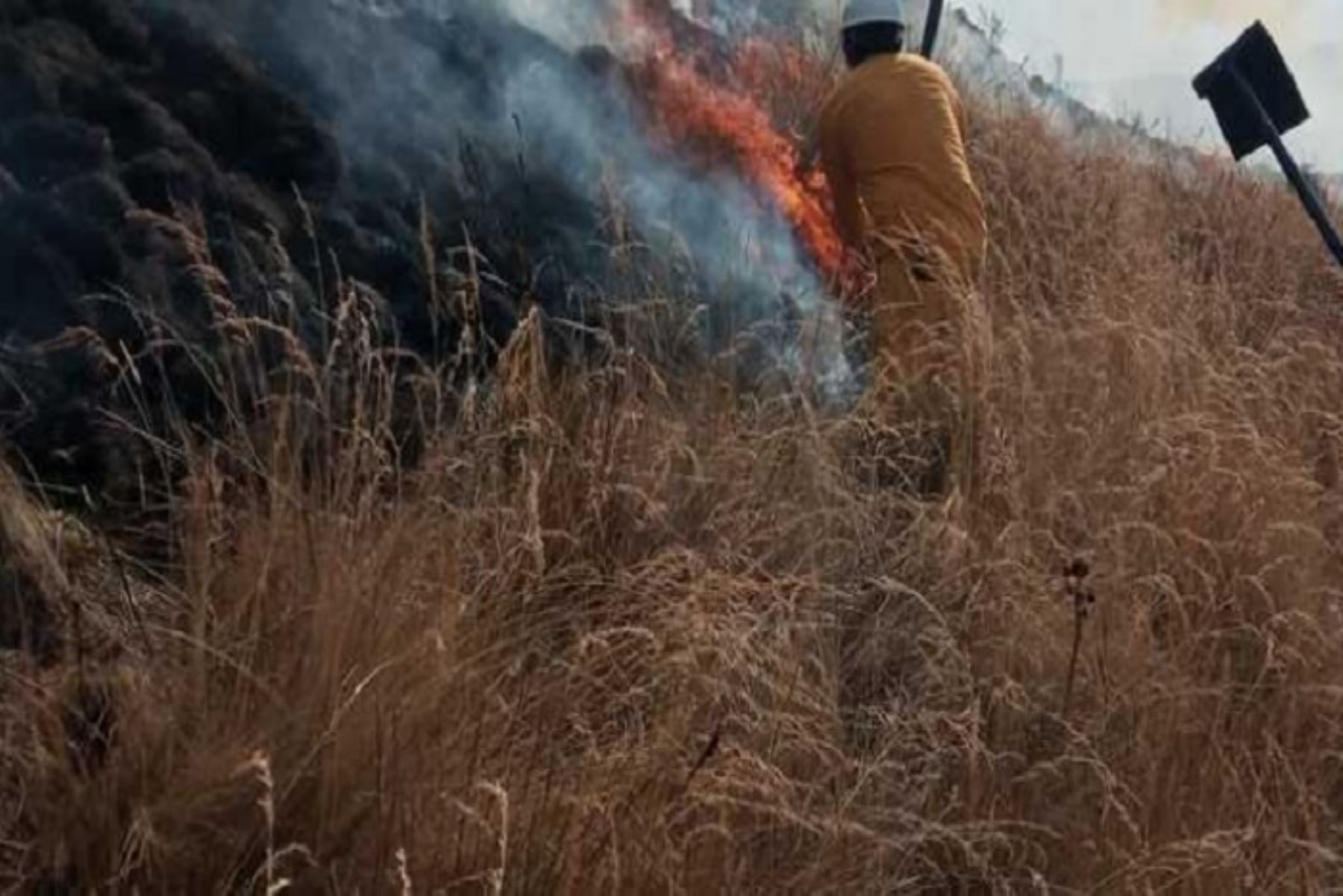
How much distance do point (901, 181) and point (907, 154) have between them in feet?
0.31

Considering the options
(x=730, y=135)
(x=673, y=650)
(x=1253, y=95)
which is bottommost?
(x=673, y=650)

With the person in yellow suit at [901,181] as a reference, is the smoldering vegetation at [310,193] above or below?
below

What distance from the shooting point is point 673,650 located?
3.55m

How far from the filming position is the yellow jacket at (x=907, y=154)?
6547 mm

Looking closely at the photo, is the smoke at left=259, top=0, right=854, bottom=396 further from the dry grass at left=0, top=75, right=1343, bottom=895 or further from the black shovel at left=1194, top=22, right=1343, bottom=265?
the black shovel at left=1194, top=22, right=1343, bottom=265

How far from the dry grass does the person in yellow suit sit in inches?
25.2

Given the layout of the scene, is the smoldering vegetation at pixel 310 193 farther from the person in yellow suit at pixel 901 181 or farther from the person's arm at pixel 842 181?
the person in yellow suit at pixel 901 181

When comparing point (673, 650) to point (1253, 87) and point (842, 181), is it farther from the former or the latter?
point (1253, 87)

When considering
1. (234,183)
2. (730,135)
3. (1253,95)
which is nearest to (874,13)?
(730,135)

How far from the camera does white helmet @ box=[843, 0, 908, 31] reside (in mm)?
6891

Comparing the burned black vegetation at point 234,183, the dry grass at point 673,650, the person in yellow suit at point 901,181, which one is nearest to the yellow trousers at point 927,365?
the person in yellow suit at point 901,181

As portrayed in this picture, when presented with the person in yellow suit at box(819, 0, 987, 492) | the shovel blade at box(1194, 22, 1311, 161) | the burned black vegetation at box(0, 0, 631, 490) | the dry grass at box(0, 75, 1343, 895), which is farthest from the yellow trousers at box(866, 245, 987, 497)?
the shovel blade at box(1194, 22, 1311, 161)

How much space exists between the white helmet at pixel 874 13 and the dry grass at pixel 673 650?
1814mm

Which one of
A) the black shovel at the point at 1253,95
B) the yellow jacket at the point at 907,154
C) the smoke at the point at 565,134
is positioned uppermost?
the black shovel at the point at 1253,95
